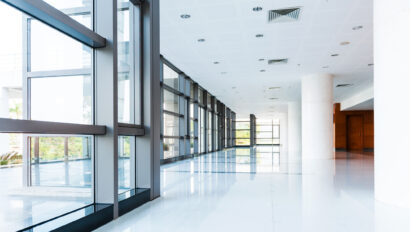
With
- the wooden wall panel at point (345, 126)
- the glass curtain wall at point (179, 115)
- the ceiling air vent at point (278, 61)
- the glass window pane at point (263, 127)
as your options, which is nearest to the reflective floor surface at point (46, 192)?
the glass curtain wall at point (179, 115)

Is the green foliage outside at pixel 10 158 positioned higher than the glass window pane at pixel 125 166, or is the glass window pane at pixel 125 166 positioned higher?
the green foliage outside at pixel 10 158

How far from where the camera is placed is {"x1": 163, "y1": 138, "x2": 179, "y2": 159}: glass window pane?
41.1 ft

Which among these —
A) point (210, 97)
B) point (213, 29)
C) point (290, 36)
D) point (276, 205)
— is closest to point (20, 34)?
point (276, 205)

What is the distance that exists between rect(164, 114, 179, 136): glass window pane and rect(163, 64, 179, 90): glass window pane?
1415 millimetres

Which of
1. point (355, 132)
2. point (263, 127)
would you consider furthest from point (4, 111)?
point (263, 127)

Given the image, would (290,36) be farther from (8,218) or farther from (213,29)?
(8,218)

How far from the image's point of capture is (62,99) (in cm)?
358

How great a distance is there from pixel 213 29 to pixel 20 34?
239 inches

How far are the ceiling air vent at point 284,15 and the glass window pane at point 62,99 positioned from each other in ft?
17.0

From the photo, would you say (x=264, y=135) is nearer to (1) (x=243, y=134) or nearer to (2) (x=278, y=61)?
(1) (x=243, y=134)

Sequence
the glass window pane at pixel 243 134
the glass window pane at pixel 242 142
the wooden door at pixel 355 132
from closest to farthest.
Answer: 1. the wooden door at pixel 355 132
2. the glass window pane at pixel 242 142
3. the glass window pane at pixel 243 134

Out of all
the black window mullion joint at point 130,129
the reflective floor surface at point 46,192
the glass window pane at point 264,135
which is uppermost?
the black window mullion joint at point 130,129

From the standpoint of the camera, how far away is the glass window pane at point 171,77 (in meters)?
12.7

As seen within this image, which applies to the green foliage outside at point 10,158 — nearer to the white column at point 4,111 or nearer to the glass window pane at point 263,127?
the white column at point 4,111
